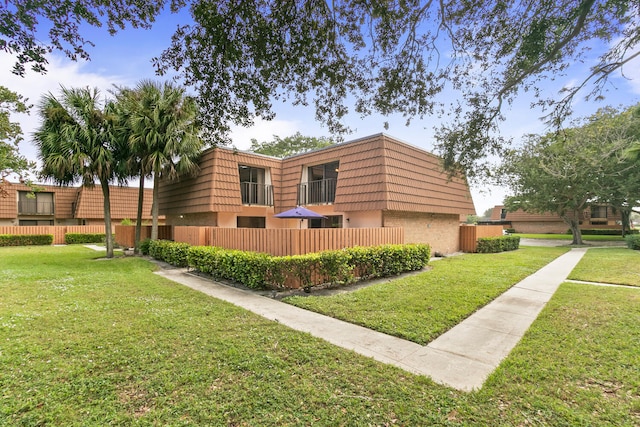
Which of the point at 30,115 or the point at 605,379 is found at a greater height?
the point at 30,115

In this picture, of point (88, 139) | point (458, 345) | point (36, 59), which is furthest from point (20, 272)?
point (458, 345)

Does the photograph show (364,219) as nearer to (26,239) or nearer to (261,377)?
(261,377)

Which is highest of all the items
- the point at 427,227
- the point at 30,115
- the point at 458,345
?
the point at 30,115

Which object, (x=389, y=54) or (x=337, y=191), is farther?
(x=337, y=191)

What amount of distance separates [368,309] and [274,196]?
10828 millimetres

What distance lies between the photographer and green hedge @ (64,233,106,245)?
22078 mm

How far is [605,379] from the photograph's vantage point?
3336 millimetres

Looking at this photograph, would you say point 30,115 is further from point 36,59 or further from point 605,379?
point 605,379

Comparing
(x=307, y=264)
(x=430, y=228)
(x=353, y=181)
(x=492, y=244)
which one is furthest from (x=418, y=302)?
(x=492, y=244)

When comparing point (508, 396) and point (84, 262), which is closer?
point (508, 396)

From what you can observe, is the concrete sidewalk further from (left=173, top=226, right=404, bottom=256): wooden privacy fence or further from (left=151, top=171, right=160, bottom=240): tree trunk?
(left=151, top=171, right=160, bottom=240): tree trunk

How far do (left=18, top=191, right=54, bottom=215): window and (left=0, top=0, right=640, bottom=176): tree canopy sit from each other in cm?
3167

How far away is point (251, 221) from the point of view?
1625 centimetres

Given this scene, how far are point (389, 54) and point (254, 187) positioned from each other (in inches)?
427
